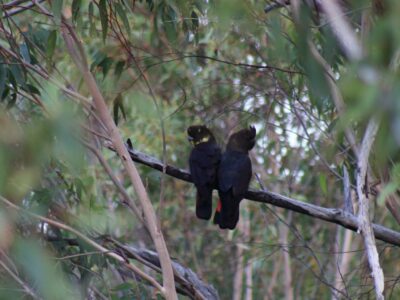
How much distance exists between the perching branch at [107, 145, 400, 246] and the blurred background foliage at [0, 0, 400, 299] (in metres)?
0.20

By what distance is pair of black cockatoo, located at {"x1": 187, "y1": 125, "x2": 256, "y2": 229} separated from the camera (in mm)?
5441

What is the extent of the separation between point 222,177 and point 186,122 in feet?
9.86

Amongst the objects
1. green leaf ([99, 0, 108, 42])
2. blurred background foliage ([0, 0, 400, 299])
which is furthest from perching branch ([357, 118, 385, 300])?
green leaf ([99, 0, 108, 42])

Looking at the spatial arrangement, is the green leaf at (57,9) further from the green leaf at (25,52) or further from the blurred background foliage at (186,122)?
the green leaf at (25,52)

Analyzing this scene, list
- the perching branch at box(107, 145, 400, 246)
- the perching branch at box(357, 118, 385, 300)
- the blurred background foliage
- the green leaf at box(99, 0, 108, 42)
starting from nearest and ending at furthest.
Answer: the blurred background foliage < the perching branch at box(357, 118, 385, 300) < the green leaf at box(99, 0, 108, 42) < the perching branch at box(107, 145, 400, 246)

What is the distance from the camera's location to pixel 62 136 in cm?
264

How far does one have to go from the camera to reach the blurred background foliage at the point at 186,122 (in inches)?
107

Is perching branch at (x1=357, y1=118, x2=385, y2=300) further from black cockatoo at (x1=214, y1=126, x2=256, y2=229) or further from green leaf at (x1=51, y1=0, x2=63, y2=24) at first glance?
black cockatoo at (x1=214, y1=126, x2=256, y2=229)

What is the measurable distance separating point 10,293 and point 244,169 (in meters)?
2.16

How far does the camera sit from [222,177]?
18.2 ft

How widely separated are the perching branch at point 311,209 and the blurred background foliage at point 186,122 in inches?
8.0

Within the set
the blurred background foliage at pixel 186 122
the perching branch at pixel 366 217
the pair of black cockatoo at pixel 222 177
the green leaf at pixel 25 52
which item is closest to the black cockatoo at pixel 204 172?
the pair of black cockatoo at pixel 222 177

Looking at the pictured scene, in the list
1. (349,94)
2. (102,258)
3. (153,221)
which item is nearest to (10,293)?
(153,221)

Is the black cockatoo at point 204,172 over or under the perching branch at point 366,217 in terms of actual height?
over
